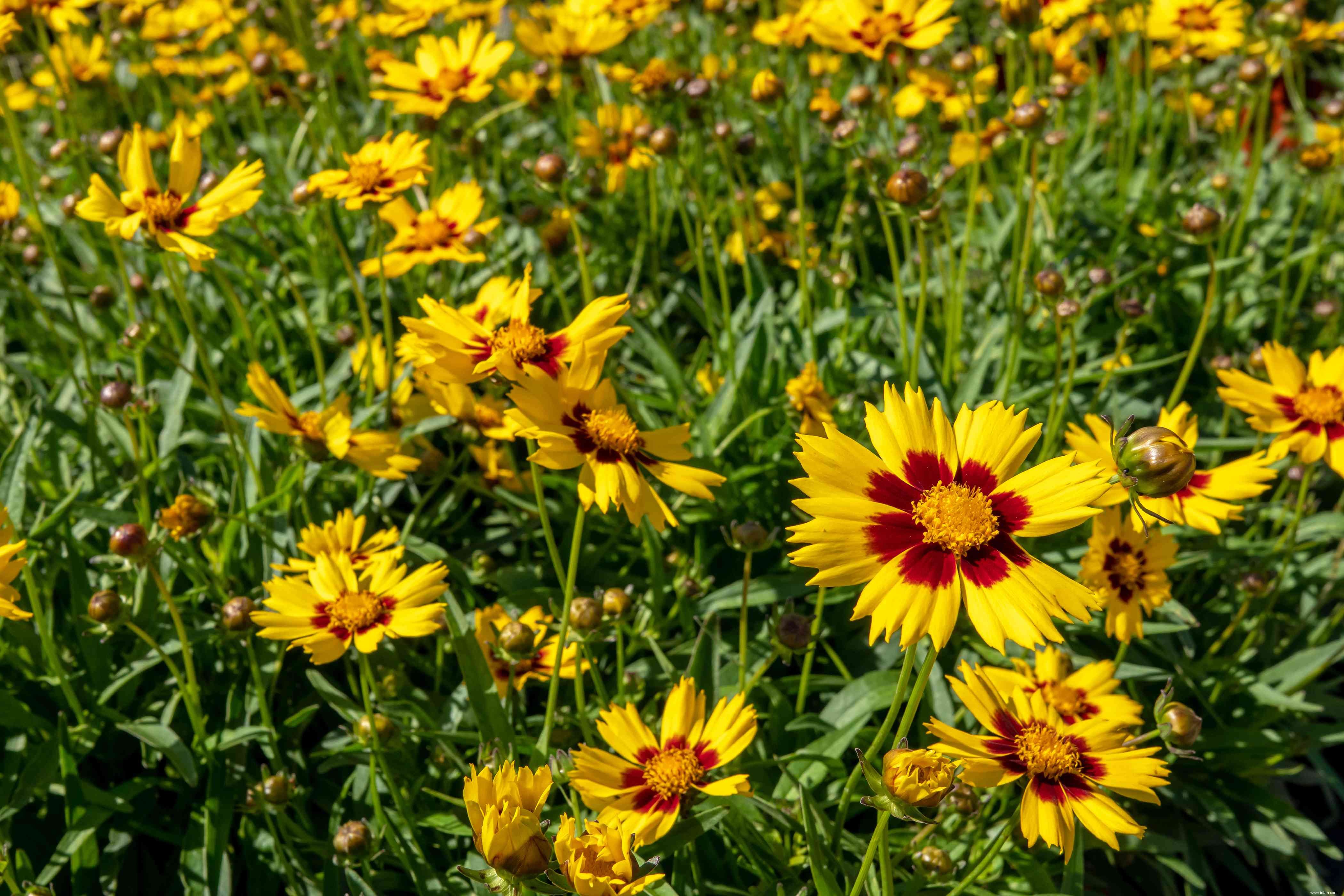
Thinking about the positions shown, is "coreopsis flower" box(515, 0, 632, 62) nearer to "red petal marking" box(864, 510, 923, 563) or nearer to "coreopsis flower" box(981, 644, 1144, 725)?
"coreopsis flower" box(981, 644, 1144, 725)

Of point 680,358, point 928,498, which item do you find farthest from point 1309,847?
point 680,358

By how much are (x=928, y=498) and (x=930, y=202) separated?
27.1 inches

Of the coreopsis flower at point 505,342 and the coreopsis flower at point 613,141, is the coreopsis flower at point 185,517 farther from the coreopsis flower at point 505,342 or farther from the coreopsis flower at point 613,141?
the coreopsis flower at point 613,141

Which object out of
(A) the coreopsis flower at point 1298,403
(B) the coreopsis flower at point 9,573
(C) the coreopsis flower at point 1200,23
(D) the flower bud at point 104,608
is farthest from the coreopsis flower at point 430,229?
(C) the coreopsis flower at point 1200,23

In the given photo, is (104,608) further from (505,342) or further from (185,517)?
(505,342)

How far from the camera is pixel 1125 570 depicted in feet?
4.86

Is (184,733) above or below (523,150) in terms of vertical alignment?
below

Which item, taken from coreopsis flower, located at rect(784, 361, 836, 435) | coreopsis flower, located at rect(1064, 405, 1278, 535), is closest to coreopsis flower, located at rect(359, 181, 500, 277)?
coreopsis flower, located at rect(784, 361, 836, 435)

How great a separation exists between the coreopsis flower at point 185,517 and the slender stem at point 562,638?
1.93ft

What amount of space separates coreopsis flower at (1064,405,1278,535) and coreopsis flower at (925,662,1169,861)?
269 millimetres

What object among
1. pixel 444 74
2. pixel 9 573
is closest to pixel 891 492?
pixel 9 573

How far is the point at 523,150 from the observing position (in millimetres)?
3363

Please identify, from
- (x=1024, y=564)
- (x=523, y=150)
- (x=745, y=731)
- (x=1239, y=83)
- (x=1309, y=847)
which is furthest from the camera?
(x=523, y=150)

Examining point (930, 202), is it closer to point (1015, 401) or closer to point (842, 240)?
point (1015, 401)
